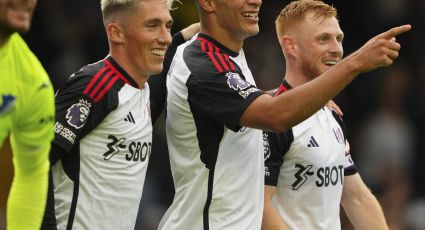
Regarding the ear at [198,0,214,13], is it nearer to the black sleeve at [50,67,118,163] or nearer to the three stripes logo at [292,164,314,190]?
the black sleeve at [50,67,118,163]

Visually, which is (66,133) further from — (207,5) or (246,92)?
(207,5)

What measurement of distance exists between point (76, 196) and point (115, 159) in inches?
10.7

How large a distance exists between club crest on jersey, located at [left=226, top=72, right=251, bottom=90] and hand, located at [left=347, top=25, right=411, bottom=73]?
0.63 meters

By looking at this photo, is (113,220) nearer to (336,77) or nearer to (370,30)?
(336,77)

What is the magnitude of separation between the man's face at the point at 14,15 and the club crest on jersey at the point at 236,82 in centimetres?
129

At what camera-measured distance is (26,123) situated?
180 inches

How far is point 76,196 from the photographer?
5.21m

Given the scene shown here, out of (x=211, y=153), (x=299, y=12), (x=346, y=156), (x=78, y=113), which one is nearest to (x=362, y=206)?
(x=346, y=156)

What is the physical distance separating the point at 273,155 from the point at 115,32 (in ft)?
3.78

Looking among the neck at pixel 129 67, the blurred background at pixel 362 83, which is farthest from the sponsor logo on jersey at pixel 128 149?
the blurred background at pixel 362 83

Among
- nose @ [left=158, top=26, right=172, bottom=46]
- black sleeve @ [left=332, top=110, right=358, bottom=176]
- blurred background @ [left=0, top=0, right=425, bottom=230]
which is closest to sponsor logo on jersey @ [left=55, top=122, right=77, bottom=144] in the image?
nose @ [left=158, top=26, right=172, bottom=46]

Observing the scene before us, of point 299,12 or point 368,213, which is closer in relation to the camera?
point 299,12

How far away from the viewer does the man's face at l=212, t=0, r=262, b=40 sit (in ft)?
18.5

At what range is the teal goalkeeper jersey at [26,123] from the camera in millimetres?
4461
